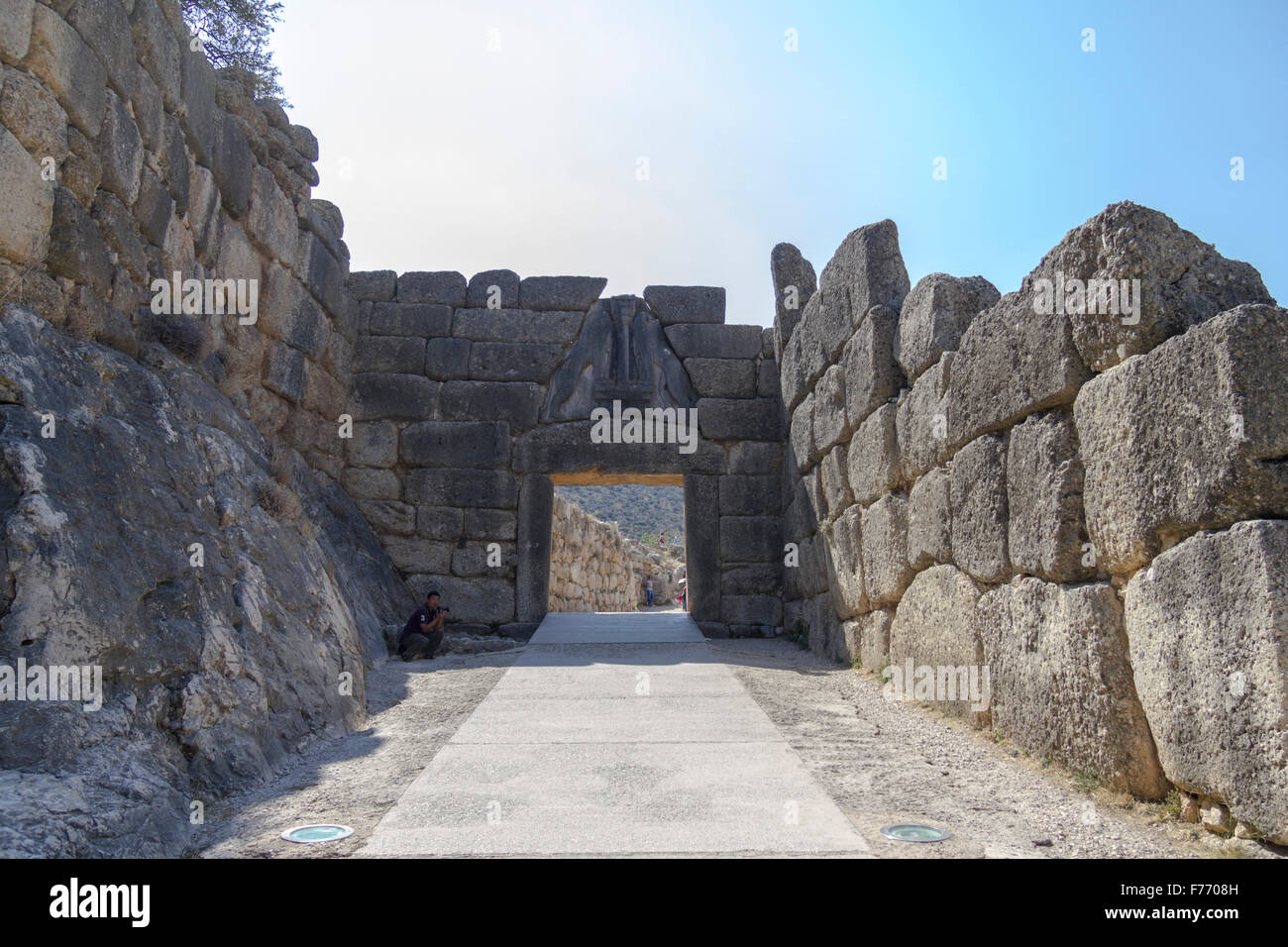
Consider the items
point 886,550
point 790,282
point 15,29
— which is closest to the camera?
point 15,29

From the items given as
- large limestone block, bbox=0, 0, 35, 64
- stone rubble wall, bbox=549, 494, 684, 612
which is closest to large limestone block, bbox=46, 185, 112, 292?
large limestone block, bbox=0, 0, 35, 64

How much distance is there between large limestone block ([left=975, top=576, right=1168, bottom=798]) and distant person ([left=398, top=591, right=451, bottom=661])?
4.44m

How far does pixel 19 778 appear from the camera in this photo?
2867 mm

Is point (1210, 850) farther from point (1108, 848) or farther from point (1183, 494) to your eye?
point (1183, 494)

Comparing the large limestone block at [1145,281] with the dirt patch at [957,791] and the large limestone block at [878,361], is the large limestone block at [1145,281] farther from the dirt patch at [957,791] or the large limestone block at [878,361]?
the large limestone block at [878,361]

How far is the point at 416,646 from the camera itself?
7.38 m

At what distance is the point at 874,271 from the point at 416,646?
4.42m

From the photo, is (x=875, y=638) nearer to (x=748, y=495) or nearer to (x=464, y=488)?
(x=748, y=495)

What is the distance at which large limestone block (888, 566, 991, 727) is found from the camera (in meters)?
4.72

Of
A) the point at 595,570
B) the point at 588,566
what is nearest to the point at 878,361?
the point at 588,566

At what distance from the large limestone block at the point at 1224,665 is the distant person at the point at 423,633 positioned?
536 centimetres

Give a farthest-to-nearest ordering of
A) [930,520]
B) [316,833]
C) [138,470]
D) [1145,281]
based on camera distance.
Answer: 1. [930,520]
2. [138,470]
3. [1145,281]
4. [316,833]

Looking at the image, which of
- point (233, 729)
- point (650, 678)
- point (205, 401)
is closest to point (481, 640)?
point (650, 678)

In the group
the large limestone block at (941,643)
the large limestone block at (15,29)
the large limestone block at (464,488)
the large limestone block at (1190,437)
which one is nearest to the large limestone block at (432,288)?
the large limestone block at (464,488)
